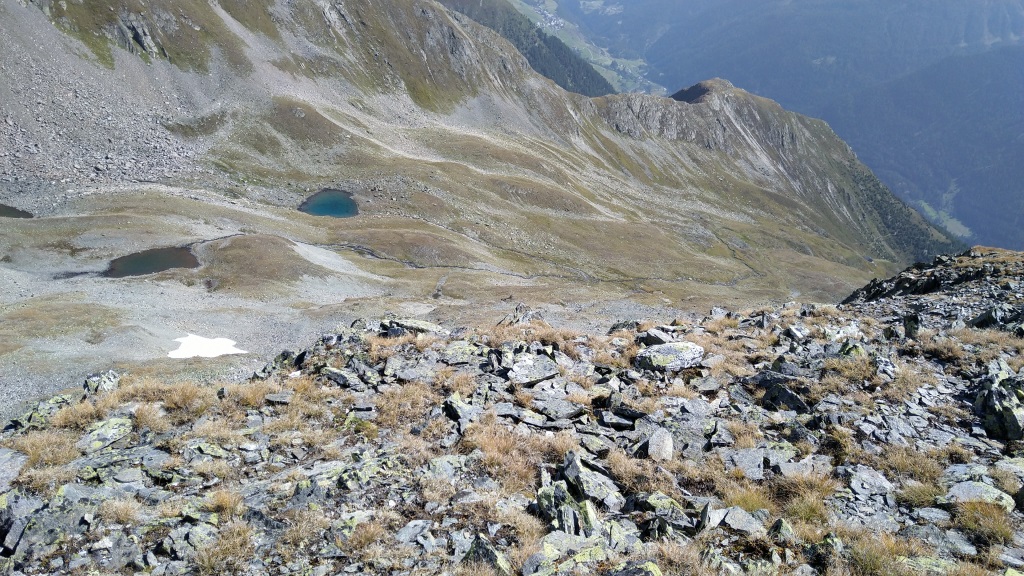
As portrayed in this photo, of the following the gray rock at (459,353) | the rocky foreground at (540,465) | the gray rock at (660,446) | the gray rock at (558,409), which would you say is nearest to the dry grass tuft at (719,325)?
the rocky foreground at (540,465)

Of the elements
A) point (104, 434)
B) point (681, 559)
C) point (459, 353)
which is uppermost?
point (681, 559)

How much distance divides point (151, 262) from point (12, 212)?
82.9 feet

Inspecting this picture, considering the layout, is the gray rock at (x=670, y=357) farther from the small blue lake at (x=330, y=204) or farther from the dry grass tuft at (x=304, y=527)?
the small blue lake at (x=330, y=204)

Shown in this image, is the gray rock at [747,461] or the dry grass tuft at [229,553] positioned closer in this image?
the dry grass tuft at [229,553]

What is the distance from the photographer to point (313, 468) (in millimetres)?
12297

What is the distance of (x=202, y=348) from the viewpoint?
36.4 m

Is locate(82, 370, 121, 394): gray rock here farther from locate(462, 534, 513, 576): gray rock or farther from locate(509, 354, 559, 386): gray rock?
locate(462, 534, 513, 576): gray rock

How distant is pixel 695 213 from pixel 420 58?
367 feet

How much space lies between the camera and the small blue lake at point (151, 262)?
2071 inches

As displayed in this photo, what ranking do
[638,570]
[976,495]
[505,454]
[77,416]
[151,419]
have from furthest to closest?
[151,419]
[77,416]
[505,454]
[976,495]
[638,570]

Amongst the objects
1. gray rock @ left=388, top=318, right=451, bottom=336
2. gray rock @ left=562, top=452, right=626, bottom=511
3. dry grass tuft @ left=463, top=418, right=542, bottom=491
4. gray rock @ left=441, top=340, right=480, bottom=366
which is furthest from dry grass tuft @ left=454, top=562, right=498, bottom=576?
gray rock @ left=388, top=318, right=451, bottom=336

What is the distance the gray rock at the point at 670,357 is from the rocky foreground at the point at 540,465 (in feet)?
0.43

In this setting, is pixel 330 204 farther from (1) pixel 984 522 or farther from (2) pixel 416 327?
(1) pixel 984 522

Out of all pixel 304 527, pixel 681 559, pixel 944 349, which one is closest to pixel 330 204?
pixel 304 527
